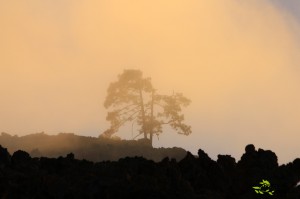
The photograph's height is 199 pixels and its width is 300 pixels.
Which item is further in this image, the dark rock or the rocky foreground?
the dark rock

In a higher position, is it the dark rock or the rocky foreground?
the dark rock

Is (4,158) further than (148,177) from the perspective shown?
Yes

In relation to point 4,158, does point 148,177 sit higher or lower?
lower

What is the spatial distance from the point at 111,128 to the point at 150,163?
67398mm

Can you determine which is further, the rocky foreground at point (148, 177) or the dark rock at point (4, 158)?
the dark rock at point (4, 158)

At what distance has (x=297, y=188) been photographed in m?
6.57

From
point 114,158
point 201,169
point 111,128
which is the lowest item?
point 201,169

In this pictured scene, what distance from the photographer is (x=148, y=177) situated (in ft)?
20.6

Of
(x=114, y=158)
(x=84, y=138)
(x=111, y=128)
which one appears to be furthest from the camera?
(x=111, y=128)

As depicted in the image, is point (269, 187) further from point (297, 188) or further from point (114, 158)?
point (114, 158)

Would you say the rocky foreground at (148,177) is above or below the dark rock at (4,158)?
below

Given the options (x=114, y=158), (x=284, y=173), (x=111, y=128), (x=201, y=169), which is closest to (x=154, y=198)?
(x=201, y=169)

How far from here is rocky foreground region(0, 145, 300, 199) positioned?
6.01m

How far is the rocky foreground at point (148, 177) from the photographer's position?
237 inches
